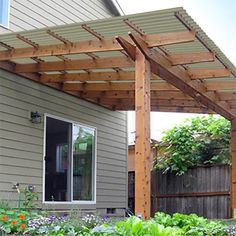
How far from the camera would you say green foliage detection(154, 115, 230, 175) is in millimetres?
11883

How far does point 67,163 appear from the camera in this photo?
30.6ft

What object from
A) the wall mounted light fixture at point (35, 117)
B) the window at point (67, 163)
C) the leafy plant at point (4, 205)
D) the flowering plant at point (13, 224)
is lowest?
the flowering plant at point (13, 224)

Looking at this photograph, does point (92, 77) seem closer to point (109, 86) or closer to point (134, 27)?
point (109, 86)

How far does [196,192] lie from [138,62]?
20.8 feet

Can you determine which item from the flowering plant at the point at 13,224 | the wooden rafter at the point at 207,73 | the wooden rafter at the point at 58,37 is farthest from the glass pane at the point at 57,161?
the wooden rafter at the point at 207,73

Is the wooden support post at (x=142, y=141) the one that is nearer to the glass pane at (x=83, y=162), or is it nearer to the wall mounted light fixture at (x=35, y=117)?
the wall mounted light fixture at (x=35, y=117)

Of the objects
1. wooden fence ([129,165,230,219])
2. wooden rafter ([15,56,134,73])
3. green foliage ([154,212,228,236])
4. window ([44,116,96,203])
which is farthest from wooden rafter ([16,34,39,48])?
wooden fence ([129,165,230,219])

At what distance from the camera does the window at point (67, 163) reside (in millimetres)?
8938

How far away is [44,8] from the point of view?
922cm

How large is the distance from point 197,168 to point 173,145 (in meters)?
0.99

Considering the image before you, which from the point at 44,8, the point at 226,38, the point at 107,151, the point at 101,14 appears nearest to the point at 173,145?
the point at 107,151

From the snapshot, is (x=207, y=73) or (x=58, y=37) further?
(x=207, y=73)

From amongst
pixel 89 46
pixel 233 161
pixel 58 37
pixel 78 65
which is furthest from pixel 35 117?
pixel 233 161

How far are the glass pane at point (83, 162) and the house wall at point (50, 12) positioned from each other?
84.4 inches
